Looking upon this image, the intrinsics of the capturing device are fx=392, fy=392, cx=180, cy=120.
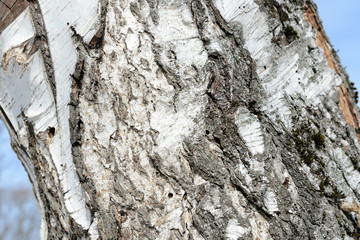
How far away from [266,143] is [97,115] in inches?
22.5

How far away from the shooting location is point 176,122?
4.23ft

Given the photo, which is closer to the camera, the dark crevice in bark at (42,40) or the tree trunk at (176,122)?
the tree trunk at (176,122)

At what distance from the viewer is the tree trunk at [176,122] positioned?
4.11ft

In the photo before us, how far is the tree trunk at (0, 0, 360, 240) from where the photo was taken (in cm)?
125

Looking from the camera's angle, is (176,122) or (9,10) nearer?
(176,122)

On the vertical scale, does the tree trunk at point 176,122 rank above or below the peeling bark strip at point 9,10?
below

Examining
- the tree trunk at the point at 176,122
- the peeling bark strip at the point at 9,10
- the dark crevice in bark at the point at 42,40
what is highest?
the peeling bark strip at the point at 9,10

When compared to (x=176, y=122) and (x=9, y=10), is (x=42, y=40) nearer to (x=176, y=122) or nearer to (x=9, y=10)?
(x=9, y=10)

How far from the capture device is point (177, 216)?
1233mm

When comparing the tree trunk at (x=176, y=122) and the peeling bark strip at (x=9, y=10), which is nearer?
the tree trunk at (x=176, y=122)

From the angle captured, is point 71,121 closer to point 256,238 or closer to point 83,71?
point 83,71

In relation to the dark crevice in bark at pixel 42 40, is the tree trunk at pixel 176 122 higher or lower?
lower

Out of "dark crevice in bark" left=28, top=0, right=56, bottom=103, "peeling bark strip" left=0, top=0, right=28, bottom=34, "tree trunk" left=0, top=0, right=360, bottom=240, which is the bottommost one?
"tree trunk" left=0, top=0, right=360, bottom=240

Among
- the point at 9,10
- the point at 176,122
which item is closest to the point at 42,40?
the point at 9,10
